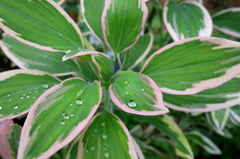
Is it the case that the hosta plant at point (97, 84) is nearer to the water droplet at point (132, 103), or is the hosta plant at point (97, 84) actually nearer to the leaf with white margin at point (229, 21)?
the water droplet at point (132, 103)

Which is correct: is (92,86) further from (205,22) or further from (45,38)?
(205,22)

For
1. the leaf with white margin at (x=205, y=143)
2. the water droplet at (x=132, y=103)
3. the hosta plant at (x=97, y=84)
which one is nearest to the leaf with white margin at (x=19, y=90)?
the hosta plant at (x=97, y=84)

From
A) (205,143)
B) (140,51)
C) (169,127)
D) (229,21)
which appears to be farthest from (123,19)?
(205,143)

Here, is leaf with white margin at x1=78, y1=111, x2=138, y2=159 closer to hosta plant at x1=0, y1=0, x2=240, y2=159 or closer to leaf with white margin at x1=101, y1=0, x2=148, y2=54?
hosta plant at x1=0, y1=0, x2=240, y2=159

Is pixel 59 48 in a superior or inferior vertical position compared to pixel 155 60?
superior

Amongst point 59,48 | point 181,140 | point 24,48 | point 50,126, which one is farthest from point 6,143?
point 181,140

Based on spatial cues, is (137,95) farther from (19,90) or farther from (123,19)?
(19,90)

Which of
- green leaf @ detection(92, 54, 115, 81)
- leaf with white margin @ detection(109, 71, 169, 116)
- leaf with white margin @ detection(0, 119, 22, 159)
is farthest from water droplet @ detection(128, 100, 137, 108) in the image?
leaf with white margin @ detection(0, 119, 22, 159)
